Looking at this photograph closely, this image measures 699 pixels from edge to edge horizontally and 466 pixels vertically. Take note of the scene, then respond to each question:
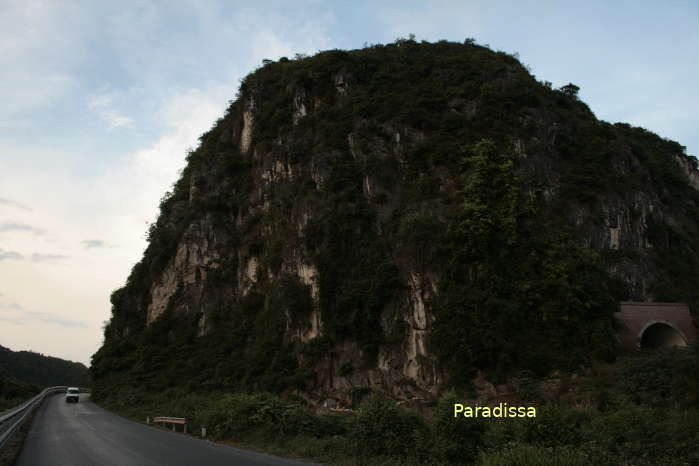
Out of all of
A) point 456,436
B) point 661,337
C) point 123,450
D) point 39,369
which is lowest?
point 39,369

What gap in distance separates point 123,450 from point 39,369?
111111 millimetres

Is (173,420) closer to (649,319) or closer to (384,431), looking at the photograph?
(384,431)

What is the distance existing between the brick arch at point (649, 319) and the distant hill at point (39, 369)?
329ft

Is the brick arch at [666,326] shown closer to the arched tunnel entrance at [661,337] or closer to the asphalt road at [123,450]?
the arched tunnel entrance at [661,337]

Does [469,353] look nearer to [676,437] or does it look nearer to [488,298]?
[488,298]

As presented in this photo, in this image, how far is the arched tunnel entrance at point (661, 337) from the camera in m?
33.9

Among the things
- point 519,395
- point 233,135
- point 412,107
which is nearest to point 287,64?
point 233,135

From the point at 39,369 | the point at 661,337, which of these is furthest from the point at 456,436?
the point at 39,369

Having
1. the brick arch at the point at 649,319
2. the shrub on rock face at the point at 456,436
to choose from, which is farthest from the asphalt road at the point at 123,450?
the brick arch at the point at 649,319

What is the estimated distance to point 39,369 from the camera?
107938mm

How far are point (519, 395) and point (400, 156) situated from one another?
21523mm

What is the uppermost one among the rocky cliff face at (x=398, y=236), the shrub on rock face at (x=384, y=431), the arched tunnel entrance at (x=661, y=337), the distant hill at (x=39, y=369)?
the rocky cliff face at (x=398, y=236)

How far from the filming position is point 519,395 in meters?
28.7

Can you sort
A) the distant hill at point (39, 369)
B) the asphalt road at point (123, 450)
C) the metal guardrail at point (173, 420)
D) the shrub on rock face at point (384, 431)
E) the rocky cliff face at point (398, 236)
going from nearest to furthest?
1. the shrub on rock face at point (384, 431)
2. the asphalt road at point (123, 450)
3. the metal guardrail at point (173, 420)
4. the rocky cliff face at point (398, 236)
5. the distant hill at point (39, 369)
